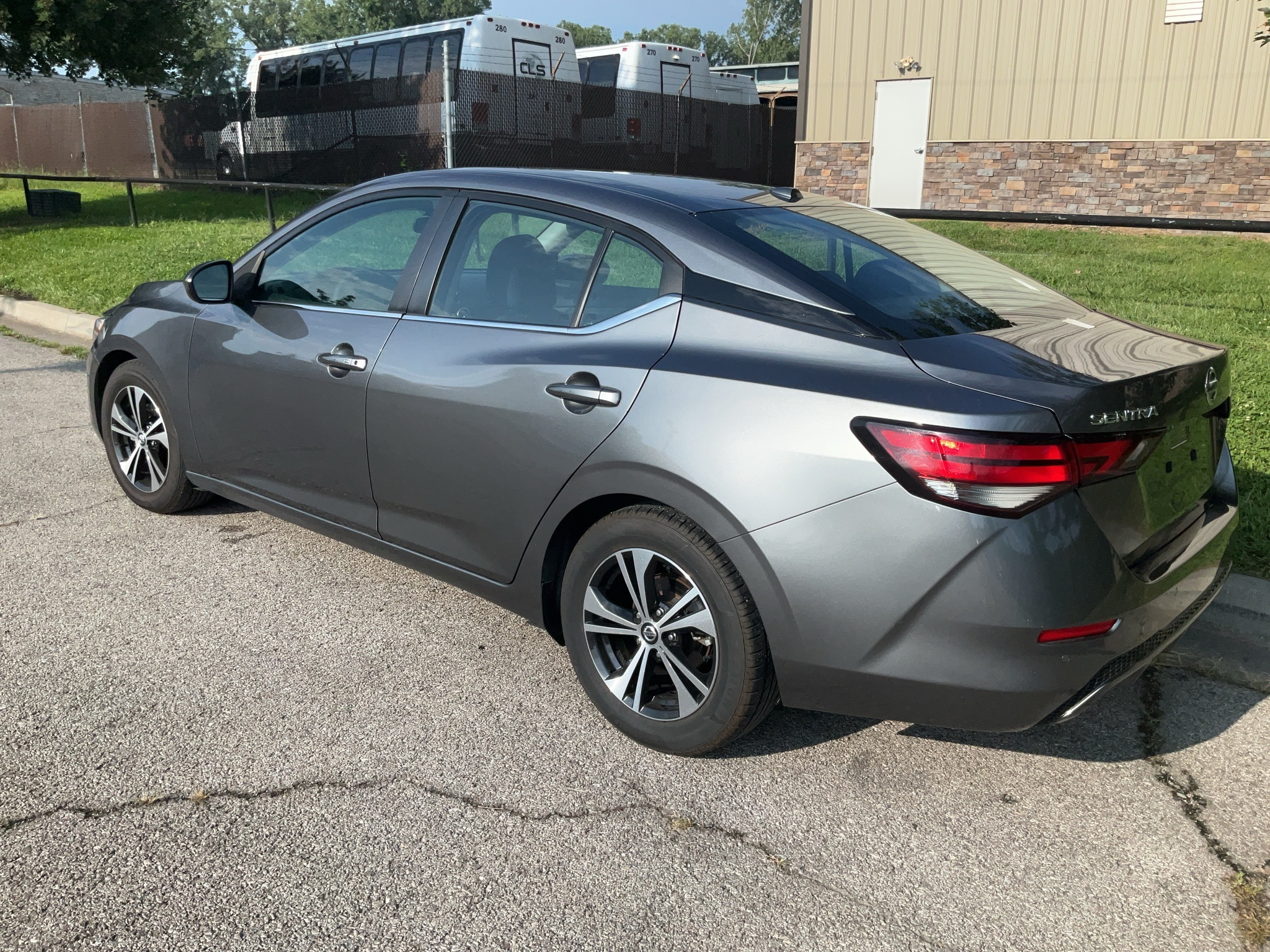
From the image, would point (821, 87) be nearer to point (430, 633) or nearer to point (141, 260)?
point (141, 260)

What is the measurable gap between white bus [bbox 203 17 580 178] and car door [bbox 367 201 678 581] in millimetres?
14716

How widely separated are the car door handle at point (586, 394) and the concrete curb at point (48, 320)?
7897 mm

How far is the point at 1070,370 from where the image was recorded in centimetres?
268

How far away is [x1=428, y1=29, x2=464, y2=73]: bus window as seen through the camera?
63.3ft

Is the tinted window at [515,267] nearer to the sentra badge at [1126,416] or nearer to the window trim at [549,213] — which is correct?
the window trim at [549,213]

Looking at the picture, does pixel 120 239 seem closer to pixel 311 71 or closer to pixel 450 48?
pixel 450 48

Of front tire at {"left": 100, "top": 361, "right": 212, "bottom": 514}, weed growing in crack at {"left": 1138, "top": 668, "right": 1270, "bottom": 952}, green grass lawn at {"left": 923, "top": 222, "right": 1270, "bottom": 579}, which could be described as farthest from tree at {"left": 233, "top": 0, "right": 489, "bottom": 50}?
weed growing in crack at {"left": 1138, "top": 668, "right": 1270, "bottom": 952}

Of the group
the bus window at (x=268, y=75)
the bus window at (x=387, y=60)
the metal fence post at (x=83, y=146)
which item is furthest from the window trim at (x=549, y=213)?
the metal fence post at (x=83, y=146)

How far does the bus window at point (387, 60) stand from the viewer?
2072 centimetres

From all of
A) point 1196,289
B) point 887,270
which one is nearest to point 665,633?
point 887,270

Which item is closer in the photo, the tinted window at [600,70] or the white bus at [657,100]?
the white bus at [657,100]

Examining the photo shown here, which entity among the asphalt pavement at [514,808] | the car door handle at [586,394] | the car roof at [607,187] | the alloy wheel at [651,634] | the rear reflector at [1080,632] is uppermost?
the car roof at [607,187]

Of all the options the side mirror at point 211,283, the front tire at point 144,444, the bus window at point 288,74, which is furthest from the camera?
the bus window at point 288,74

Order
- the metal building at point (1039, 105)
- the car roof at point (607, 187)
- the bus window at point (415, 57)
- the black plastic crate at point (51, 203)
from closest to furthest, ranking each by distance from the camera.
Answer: the car roof at point (607, 187) → the metal building at point (1039, 105) → the black plastic crate at point (51, 203) → the bus window at point (415, 57)
